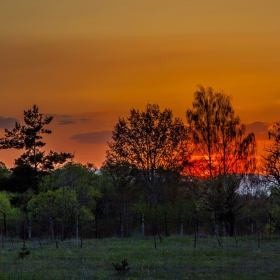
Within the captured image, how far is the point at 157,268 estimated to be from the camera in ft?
71.2

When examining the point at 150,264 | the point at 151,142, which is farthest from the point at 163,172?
the point at 150,264

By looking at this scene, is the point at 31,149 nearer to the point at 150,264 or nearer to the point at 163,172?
the point at 163,172

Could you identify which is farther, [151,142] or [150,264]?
[151,142]

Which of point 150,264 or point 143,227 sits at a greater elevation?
point 143,227

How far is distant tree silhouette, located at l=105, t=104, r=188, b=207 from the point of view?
188 feet

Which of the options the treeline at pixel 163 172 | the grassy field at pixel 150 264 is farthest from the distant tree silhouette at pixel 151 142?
the grassy field at pixel 150 264

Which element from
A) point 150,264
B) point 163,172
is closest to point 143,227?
point 163,172

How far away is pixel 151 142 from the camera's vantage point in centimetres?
5756

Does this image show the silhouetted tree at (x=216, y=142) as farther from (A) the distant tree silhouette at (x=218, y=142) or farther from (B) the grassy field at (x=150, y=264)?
(B) the grassy field at (x=150, y=264)

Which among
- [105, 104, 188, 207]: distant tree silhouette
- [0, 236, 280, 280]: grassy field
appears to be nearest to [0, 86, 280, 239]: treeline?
[105, 104, 188, 207]: distant tree silhouette

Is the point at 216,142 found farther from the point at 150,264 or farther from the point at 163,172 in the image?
the point at 150,264

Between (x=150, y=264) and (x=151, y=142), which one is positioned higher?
(x=151, y=142)

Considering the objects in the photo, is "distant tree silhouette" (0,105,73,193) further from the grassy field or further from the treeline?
the grassy field

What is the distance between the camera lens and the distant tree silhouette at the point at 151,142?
5741cm
